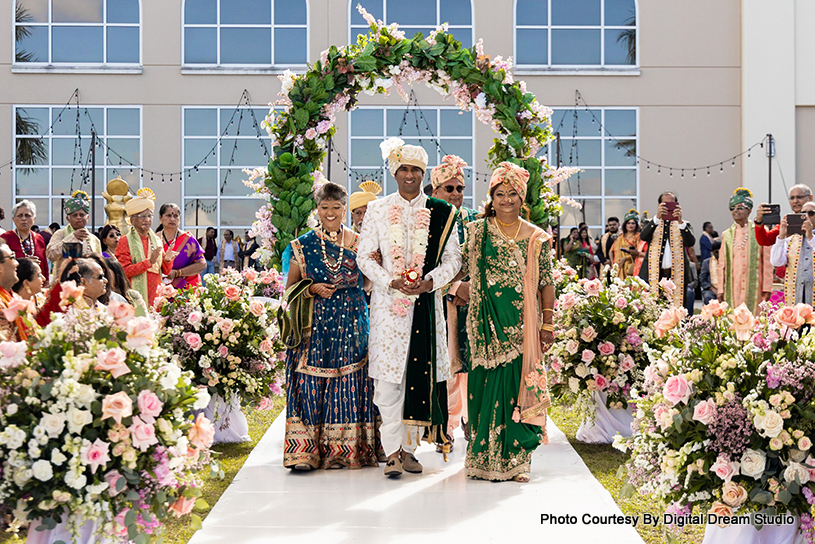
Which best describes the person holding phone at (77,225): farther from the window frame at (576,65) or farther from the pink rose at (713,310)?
the window frame at (576,65)

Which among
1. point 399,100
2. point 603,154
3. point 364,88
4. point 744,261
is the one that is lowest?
point 744,261


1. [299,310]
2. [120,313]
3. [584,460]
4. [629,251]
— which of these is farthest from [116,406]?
[629,251]

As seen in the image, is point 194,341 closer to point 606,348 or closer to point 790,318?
point 606,348

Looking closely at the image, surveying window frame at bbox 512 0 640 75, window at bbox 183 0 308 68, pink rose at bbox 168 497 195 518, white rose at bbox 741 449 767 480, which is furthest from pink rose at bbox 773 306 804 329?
window at bbox 183 0 308 68

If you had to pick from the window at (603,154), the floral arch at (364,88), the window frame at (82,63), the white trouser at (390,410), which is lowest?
the white trouser at (390,410)

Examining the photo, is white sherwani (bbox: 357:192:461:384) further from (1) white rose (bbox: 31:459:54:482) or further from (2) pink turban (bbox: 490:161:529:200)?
(1) white rose (bbox: 31:459:54:482)

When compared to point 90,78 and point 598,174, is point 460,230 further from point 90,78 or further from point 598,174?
point 90,78

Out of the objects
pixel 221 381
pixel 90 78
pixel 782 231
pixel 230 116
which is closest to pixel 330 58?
pixel 221 381

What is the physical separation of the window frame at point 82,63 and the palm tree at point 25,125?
3.6 inches

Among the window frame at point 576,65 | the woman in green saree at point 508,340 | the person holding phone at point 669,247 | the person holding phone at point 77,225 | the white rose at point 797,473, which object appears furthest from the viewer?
the window frame at point 576,65

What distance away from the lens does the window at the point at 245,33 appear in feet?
62.2

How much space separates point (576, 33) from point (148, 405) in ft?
59.5

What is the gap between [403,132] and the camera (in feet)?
62.5

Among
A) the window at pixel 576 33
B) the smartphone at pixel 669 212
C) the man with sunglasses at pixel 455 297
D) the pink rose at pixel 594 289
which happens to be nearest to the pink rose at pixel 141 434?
the man with sunglasses at pixel 455 297
